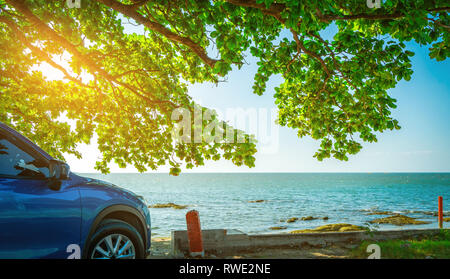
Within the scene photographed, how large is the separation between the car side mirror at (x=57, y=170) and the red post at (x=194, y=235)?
3805mm

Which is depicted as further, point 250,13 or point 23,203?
point 250,13

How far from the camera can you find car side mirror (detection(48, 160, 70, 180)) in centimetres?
408

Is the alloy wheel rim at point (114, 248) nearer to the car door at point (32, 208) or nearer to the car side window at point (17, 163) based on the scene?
the car door at point (32, 208)

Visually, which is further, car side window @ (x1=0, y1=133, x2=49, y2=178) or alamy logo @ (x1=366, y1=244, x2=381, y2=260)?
alamy logo @ (x1=366, y1=244, x2=381, y2=260)

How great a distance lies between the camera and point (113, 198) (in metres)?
4.73

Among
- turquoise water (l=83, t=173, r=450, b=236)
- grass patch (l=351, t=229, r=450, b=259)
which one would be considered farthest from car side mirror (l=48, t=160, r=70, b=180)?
turquoise water (l=83, t=173, r=450, b=236)

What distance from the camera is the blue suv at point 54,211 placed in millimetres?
3828

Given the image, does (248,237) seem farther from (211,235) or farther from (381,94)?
(381,94)

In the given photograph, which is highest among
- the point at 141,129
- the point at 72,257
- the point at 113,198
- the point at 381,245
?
the point at 141,129

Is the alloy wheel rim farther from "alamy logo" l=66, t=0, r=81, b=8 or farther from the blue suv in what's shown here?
"alamy logo" l=66, t=0, r=81, b=8

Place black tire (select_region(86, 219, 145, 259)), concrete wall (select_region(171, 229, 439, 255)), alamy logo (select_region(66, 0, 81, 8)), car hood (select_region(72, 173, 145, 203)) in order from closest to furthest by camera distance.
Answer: black tire (select_region(86, 219, 145, 259))
car hood (select_region(72, 173, 145, 203))
alamy logo (select_region(66, 0, 81, 8))
concrete wall (select_region(171, 229, 439, 255))

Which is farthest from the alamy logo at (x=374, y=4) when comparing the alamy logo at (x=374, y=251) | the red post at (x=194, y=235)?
the red post at (x=194, y=235)
